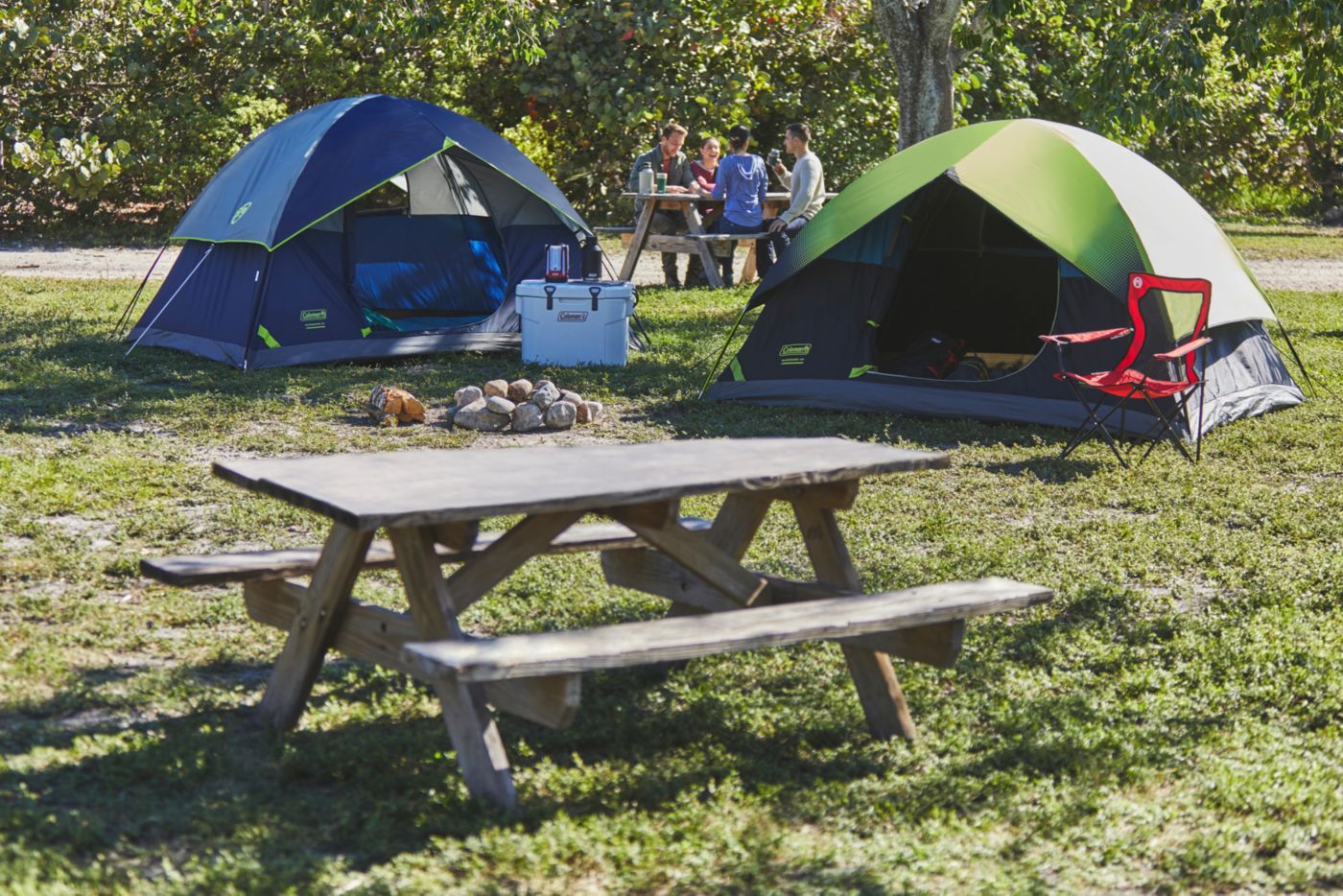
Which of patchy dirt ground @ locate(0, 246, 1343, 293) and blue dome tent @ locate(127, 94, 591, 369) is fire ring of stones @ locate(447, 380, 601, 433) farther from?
patchy dirt ground @ locate(0, 246, 1343, 293)

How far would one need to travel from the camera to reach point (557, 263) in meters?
9.98

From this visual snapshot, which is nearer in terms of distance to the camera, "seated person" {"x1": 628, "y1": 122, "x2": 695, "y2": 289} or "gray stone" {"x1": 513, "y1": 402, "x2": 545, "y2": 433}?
"gray stone" {"x1": 513, "y1": 402, "x2": 545, "y2": 433}

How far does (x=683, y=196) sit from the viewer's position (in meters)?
13.3

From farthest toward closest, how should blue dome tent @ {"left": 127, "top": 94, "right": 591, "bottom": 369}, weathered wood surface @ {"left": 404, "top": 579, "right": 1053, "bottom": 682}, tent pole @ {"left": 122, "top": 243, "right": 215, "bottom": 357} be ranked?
tent pole @ {"left": 122, "top": 243, "right": 215, "bottom": 357}
blue dome tent @ {"left": 127, "top": 94, "right": 591, "bottom": 369}
weathered wood surface @ {"left": 404, "top": 579, "right": 1053, "bottom": 682}

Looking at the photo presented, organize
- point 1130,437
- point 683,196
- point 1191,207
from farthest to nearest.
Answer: point 683,196
point 1191,207
point 1130,437

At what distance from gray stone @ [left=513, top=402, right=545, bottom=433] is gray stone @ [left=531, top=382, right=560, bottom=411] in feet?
0.23

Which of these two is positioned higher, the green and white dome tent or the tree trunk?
the tree trunk

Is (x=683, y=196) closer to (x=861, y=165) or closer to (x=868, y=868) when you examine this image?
(x=861, y=165)

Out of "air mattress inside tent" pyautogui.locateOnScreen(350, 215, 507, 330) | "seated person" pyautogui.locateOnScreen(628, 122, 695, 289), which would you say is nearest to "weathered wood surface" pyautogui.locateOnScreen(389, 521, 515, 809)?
"air mattress inside tent" pyautogui.locateOnScreen(350, 215, 507, 330)

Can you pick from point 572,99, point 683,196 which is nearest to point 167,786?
point 683,196

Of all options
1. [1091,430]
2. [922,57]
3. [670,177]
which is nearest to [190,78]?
[670,177]

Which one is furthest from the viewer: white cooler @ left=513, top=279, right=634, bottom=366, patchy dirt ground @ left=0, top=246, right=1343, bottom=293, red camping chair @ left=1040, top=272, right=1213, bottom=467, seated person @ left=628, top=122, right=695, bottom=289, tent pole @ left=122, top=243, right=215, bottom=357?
patchy dirt ground @ left=0, top=246, right=1343, bottom=293

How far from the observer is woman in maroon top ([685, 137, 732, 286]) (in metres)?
13.9

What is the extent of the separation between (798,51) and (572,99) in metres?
2.80
